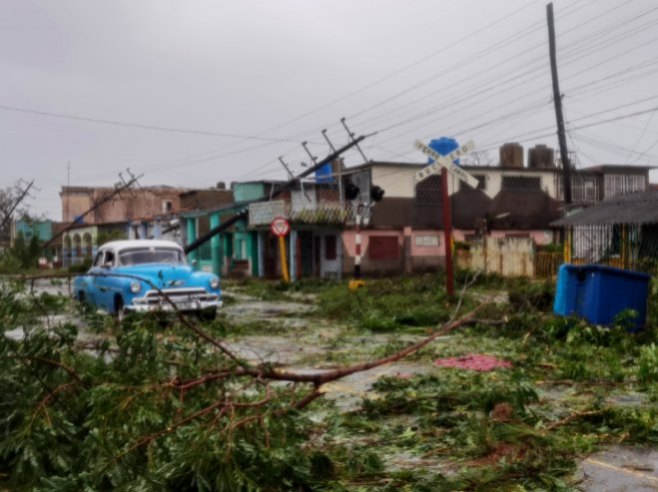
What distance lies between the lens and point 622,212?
76.8ft

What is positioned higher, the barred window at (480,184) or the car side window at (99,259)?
the barred window at (480,184)

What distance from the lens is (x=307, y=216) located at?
34.5m

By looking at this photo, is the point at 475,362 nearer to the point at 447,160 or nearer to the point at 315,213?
the point at 447,160

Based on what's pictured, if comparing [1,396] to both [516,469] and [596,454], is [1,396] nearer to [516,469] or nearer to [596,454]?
[516,469]

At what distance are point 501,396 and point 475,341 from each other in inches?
238

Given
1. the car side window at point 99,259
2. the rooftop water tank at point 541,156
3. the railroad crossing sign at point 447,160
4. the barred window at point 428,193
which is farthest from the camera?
the rooftop water tank at point 541,156

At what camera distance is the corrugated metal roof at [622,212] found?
21833 millimetres

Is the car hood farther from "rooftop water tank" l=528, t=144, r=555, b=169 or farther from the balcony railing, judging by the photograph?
"rooftop water tank" l=528, t=144, r=555, b=169

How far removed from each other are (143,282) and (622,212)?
15.7m

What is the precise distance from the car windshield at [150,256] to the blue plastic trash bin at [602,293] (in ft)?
31.0

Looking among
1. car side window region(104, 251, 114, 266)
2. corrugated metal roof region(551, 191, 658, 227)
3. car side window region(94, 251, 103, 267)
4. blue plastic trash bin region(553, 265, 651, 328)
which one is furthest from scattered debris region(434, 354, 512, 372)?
corrugated metal roof region(551, 191, 658, 227)

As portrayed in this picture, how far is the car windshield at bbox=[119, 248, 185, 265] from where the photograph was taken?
17266 millimetres

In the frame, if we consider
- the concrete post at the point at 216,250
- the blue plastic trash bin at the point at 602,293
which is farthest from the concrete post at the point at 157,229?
the blue plastic trash bin at the point at 602,293

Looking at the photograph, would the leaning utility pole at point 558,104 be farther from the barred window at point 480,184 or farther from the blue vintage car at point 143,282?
the blue vintage car at point 143,282
